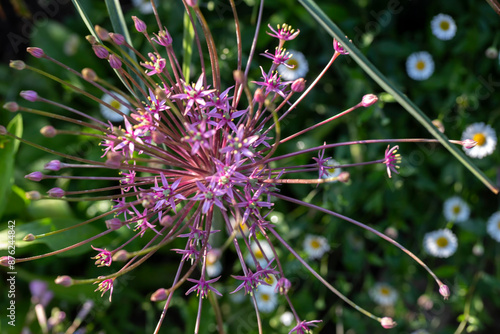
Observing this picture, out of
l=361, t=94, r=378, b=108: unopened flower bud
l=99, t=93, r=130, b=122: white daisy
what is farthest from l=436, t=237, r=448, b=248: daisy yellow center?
l=99, t=93, r=130, b=122: white daisy

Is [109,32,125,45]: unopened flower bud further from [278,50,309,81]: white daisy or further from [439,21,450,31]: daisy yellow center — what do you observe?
[439,21,450,31]: daisy yellow center

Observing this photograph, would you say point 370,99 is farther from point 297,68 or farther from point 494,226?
point 494,226

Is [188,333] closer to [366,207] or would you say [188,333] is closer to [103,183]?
[103,183]

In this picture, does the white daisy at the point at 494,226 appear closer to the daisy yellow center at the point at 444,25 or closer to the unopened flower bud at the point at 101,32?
the daisy yellow center at the point at 444,25

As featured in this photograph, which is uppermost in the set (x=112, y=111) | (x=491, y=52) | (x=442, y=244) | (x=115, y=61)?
(x=491, y=52)

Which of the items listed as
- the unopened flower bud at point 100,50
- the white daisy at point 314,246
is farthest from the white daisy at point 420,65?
the unopened flower bud at point 100,50

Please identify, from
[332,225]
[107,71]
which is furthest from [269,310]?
[107,71]

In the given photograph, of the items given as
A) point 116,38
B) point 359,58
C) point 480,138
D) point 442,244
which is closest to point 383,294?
point 442,244
